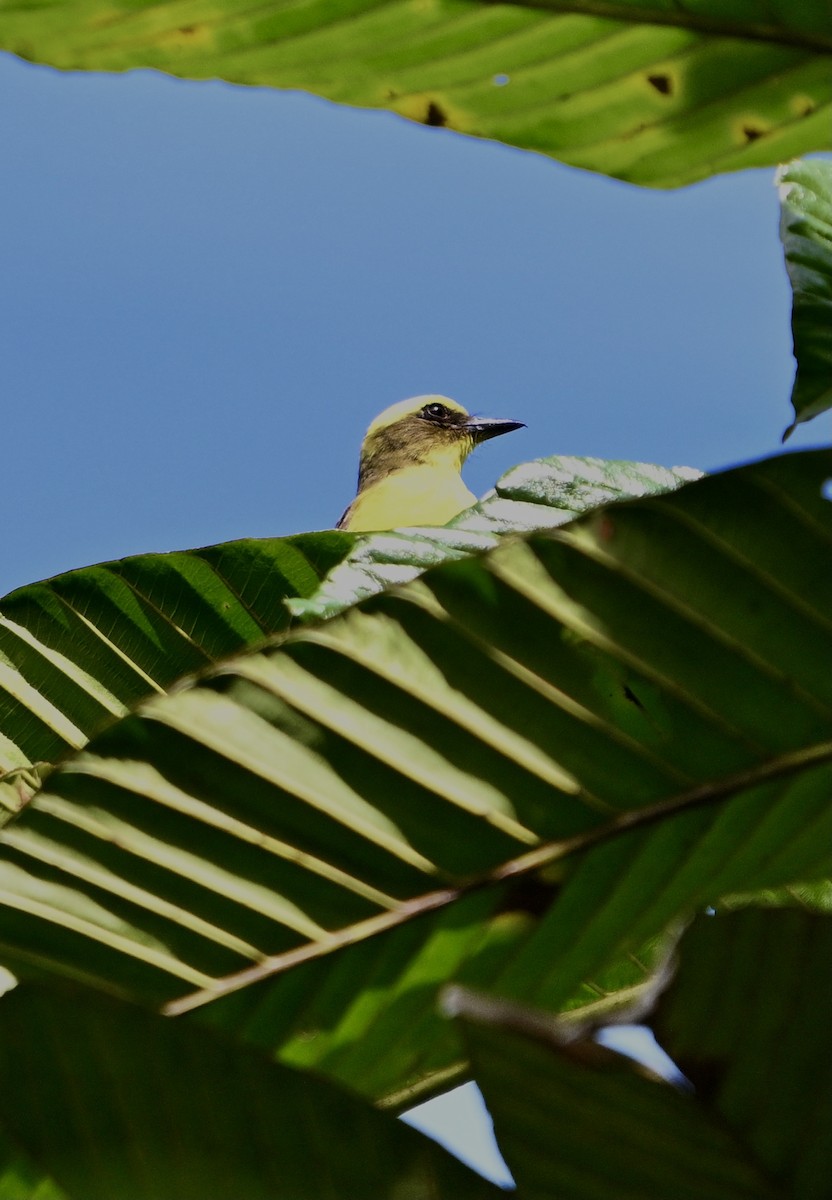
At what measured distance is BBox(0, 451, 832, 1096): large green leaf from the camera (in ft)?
2.25

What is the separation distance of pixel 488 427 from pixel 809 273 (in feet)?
22.3

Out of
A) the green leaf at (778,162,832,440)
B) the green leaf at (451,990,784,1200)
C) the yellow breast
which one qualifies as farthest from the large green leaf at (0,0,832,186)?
the yellow breast

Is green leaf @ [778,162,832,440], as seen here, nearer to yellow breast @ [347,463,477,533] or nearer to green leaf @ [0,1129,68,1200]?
green leaf @ [0,1129,68,1200]

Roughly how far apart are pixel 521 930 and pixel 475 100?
0.45 m

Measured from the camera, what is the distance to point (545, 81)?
823 mm

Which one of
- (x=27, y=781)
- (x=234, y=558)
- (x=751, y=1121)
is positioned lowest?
(x=751, y=1121)

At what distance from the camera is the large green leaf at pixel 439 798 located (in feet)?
2.25

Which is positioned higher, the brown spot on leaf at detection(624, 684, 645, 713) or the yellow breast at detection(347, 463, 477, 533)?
the yellow breast at detection(347, 463, 477, 533)

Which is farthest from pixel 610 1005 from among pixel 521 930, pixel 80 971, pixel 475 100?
pixel 475 100

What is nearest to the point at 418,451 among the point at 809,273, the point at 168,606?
the point at 168,606

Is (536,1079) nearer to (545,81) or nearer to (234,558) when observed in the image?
(545,81)

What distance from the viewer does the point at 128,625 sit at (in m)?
1.34

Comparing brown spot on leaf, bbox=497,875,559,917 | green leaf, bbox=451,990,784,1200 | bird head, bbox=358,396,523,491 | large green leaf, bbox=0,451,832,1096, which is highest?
bird head, bbox=358,396,523,491

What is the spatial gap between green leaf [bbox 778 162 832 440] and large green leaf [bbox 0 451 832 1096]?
200 mm
